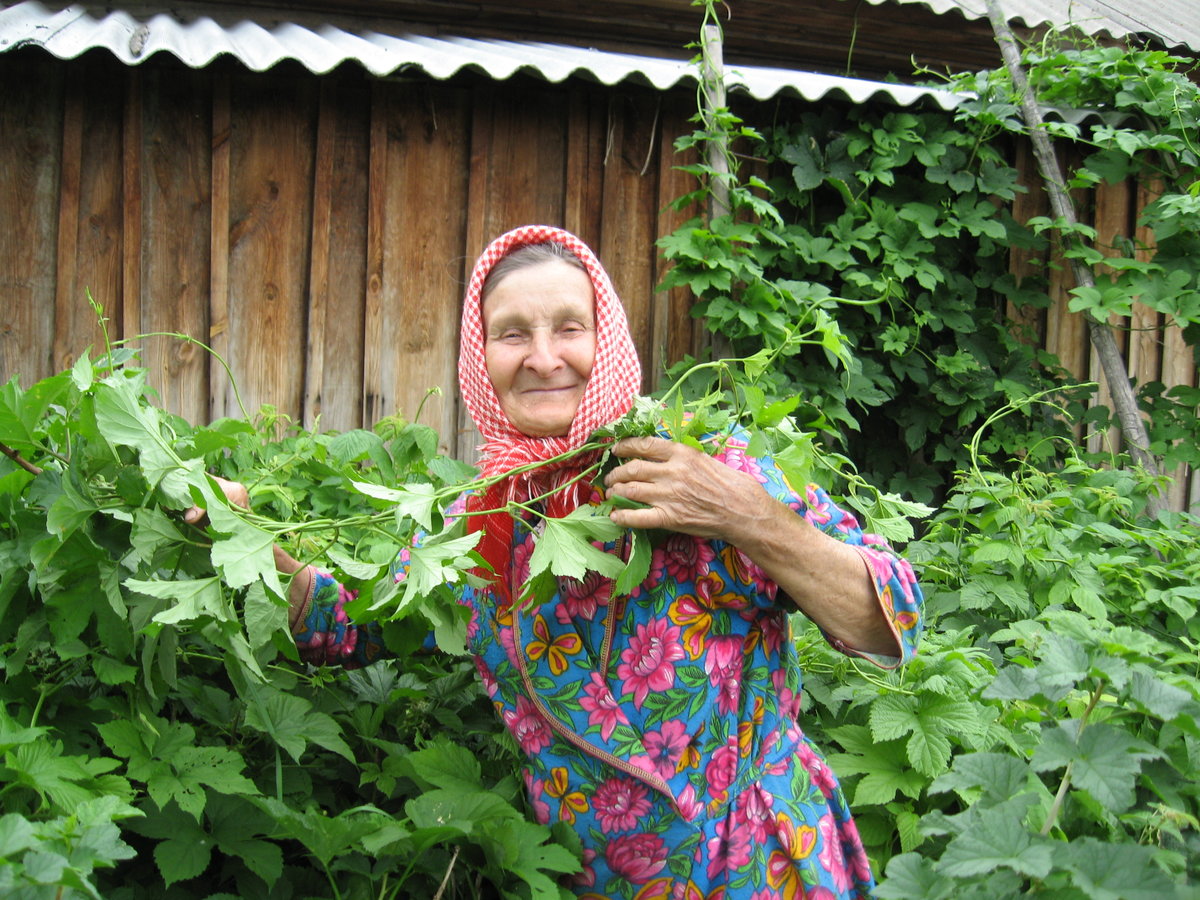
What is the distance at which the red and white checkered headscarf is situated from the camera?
1.75 meters

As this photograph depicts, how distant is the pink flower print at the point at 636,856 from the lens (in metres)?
1.71

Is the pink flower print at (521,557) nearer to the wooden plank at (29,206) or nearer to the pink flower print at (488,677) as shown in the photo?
the pink flower print at (488,677)

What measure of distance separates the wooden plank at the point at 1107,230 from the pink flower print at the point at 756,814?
380cm

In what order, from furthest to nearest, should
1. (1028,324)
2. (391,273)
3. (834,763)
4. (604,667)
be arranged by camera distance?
1. (1028,324)
2. (391,273)
3. (834,763)
4. (604,667)

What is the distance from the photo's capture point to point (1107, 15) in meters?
5.68

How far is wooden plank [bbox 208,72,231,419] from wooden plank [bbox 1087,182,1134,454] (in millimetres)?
3871

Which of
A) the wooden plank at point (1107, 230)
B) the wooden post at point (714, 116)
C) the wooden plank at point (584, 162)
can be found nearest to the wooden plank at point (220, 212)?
the wooden plank at point (584, 162)

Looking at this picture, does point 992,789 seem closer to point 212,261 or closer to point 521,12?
point 212,261

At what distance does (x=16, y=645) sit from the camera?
1504 mm

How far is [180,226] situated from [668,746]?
2814 mm

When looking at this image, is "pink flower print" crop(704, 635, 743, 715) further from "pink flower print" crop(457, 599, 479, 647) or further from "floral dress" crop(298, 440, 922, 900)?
"pink flower print" crop(457, 599, 479, 647)

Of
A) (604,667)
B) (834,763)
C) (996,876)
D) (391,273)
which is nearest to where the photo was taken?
(996,876)

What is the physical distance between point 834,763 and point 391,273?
2450mm

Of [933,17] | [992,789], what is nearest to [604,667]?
[992,789]
